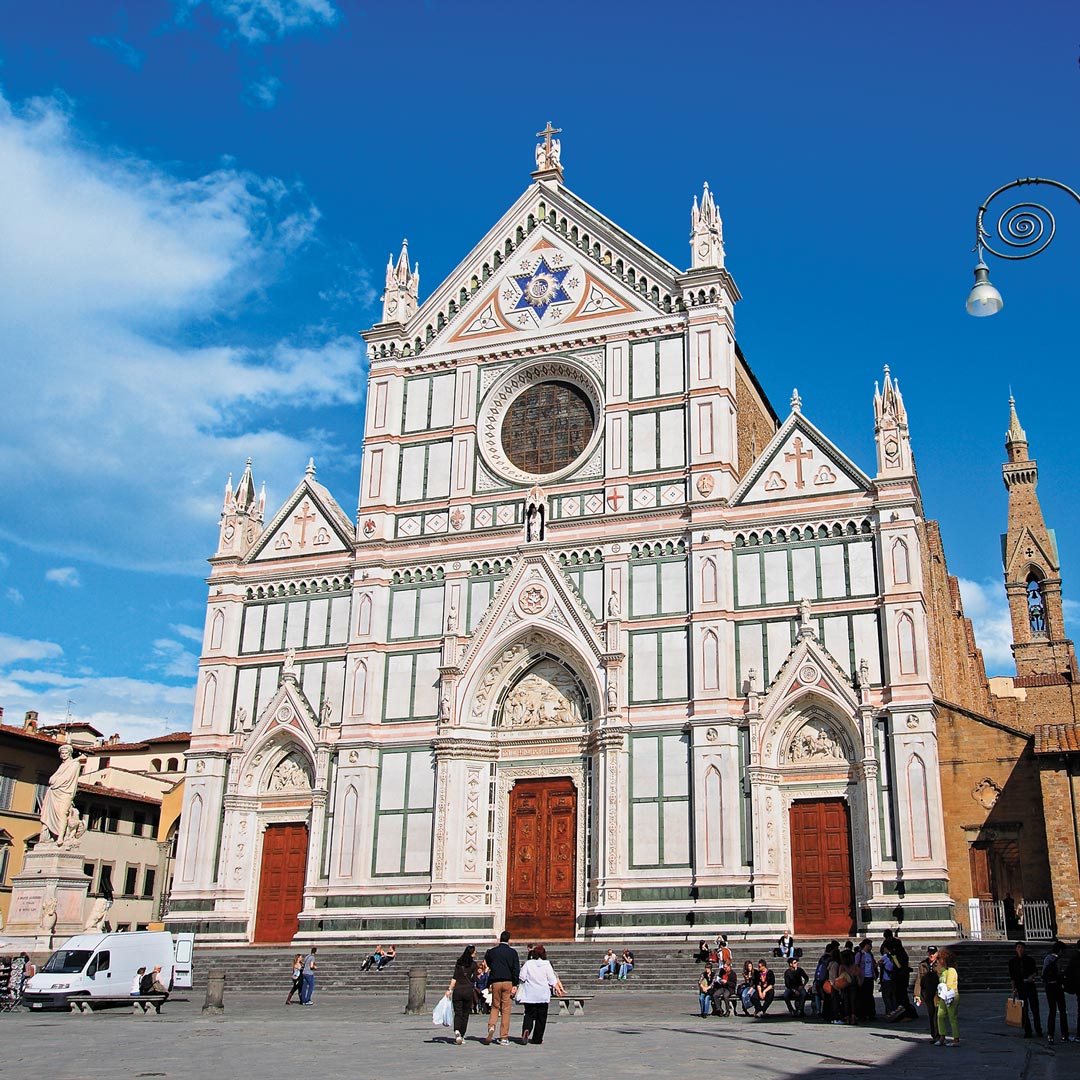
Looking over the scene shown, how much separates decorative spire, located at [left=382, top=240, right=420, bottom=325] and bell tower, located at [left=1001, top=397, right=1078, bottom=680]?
176ft

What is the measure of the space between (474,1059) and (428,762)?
1880 centimetres

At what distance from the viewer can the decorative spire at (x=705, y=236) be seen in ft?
116

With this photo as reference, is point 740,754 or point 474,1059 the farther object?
point 740,754

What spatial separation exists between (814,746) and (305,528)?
53.5ft

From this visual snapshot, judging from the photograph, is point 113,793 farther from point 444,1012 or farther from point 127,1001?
point 444,1012

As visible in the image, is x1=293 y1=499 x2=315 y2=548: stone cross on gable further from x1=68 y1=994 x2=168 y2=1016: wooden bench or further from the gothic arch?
the gothic arch

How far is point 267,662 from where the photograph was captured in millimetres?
36250

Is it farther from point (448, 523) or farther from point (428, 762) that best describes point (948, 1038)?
point (448, 523)

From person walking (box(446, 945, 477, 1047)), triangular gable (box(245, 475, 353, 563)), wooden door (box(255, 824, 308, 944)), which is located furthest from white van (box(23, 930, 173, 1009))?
triangular gable (box(245, 475, 353, 563))

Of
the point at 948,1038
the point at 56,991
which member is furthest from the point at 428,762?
the point at 948,1038

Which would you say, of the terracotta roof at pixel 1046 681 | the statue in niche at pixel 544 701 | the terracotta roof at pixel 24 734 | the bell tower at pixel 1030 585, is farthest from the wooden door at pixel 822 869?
the bell tower at pixel 1030 585

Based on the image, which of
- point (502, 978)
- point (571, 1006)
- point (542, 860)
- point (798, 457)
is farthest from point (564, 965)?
point (798, 457)

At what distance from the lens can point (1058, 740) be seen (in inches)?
1112

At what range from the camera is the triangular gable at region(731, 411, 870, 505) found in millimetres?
32156
